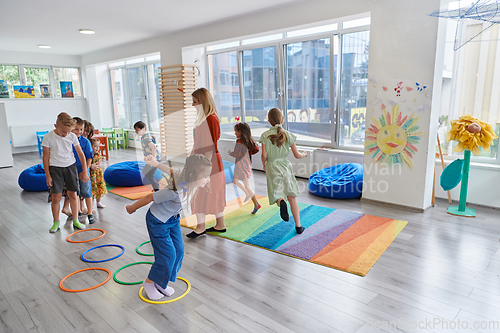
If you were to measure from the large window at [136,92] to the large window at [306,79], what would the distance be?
2.51m

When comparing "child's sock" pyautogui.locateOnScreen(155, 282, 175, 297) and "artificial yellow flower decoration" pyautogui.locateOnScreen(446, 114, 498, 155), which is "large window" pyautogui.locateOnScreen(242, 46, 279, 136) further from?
"child's sock" pyautogui.locateOnScreen(155, 282, 175, 297)

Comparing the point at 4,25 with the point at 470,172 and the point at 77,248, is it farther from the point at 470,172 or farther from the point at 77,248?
the point at 470,172

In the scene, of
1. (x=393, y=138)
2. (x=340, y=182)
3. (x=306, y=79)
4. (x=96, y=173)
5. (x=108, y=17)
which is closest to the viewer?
(x=393, y=138)

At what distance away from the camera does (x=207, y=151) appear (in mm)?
3066

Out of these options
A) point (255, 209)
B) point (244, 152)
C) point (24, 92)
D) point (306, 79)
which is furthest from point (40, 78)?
point (255, 209)

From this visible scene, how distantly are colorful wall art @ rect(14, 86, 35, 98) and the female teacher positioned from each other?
8.74 metres

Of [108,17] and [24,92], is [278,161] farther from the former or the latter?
[24,92]

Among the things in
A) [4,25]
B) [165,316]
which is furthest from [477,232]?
[4,25]

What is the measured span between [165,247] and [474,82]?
4.37 metres

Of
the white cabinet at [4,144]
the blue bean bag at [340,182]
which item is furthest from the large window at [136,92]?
the blue bean bag at [340,182]

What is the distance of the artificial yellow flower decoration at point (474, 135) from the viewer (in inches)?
149

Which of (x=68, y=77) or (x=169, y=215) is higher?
(x=68, y=77)

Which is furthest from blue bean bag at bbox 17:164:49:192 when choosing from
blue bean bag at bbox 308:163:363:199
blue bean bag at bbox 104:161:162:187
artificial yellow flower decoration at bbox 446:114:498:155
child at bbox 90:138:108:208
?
artificial yellow flower decoration at bbox 446:114:498:155

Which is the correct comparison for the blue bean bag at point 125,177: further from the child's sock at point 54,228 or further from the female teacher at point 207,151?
the female teacher at point 207,151
